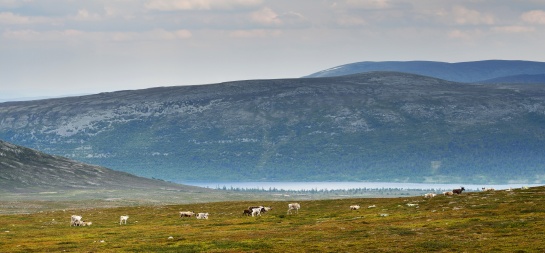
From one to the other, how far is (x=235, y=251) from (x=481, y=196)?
53.4 m

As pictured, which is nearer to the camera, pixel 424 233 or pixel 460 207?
pixel 424 233

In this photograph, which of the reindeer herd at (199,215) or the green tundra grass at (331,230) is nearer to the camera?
the green tundra grass at (331,230)

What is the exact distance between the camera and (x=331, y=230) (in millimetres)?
92188

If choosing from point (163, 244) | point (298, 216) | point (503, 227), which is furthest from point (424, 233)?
point (298, 216)

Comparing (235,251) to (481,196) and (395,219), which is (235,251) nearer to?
(395,219)

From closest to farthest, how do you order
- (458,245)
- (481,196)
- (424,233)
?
(458,245) < (424,233) < (481,196)

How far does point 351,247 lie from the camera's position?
255 ft

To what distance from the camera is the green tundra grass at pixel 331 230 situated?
78.8 meters

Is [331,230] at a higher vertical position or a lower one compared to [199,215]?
lower

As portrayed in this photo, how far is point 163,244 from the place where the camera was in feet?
282

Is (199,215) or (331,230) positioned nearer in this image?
(331,230)

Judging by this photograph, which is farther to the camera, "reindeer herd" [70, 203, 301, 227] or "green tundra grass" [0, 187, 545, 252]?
"reindeer herd" [70, 203, 301, 227]

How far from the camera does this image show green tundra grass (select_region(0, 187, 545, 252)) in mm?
78812

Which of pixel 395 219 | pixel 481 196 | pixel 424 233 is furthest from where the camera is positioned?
pixel 481 196
